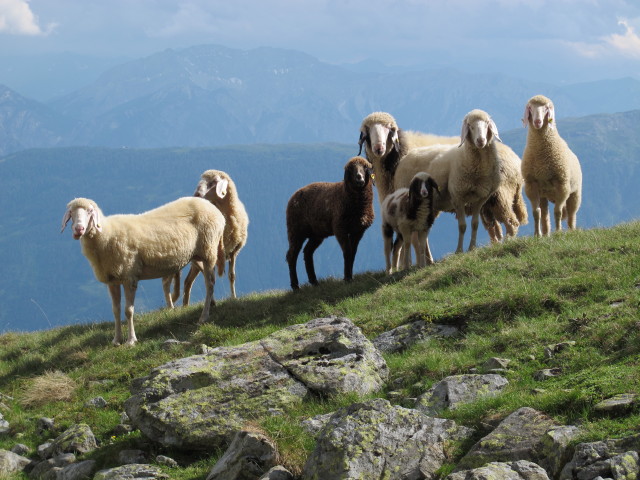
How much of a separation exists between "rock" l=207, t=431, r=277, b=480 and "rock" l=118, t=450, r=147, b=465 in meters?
1.40

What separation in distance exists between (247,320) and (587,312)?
563 cm

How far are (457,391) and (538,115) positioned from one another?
812 cm

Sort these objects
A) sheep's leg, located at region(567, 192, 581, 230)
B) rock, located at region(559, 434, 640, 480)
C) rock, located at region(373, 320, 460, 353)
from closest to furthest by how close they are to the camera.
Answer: rock, located at region(559, 434, 640, 480)
rock, located at region(373, 320, 460, 353)
sheep's leg, located at region(567, 192, 581, 230)

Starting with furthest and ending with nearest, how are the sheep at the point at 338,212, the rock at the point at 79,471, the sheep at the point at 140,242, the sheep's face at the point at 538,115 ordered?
1. the sheep's face at the point at 538,115
2. the sheep at the point at 338,212
3. the sheep at the point at 140,242
4. the rock at the point at 79,471

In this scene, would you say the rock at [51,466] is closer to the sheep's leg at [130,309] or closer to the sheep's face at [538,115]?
the sheep's leg at [130,309]

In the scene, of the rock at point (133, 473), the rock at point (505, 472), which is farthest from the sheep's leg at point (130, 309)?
the rock at point (505, 472)

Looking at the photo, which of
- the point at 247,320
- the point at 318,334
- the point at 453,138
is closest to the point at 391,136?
the point at 453,138

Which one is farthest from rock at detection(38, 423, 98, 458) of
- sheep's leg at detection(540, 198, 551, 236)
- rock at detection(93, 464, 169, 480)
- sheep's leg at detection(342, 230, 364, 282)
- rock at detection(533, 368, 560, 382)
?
sheep's leg at detection(540, 198, 551, 236)

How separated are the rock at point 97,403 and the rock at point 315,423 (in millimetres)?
3577

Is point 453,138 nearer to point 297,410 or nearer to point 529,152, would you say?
point 529,152

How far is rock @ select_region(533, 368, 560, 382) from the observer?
7672 millimetres

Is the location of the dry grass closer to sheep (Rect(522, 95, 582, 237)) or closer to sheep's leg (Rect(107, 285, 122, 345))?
sheep's leg (Rect(107, 285, 122, 345))

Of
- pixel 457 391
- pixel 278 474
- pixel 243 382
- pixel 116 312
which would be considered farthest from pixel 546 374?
pixel 116 312

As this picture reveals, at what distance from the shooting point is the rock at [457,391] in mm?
7559
